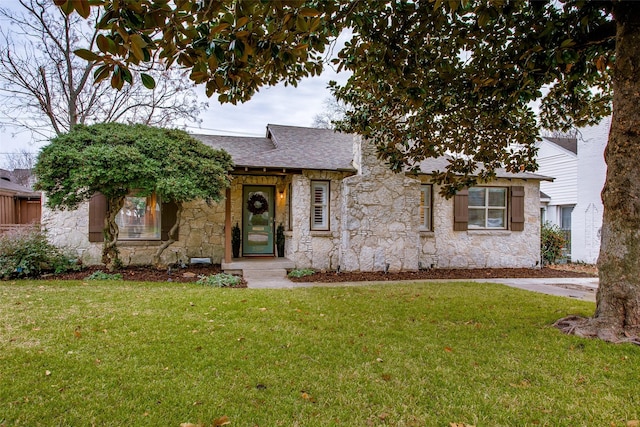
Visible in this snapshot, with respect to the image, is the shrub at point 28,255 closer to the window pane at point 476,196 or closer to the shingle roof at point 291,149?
the shingle roof at point 291,149

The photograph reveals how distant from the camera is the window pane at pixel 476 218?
1065 cm

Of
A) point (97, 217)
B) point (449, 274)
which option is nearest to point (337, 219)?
point (449, 274)

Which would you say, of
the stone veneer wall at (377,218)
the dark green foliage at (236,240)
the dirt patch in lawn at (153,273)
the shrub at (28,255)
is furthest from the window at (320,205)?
the shrub at (28,255)

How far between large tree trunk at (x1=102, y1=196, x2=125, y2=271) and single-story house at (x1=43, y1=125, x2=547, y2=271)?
59cm

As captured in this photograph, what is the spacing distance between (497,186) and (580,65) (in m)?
6.74

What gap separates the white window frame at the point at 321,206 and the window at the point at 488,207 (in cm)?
442

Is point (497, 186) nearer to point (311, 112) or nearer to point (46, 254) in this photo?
point (46, 254)

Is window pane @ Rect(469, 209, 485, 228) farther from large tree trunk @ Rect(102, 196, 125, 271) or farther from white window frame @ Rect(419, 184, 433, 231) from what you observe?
large tree trunk @ Rect(102, 196, 125, 271)

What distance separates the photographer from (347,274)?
29.0ft

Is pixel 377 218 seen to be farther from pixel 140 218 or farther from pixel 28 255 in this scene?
pixel 28 255

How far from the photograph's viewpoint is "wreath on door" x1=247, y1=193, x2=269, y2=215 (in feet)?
34.9

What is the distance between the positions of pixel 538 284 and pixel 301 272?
5428 mm

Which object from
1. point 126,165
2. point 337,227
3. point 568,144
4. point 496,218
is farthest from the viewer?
point 568,144

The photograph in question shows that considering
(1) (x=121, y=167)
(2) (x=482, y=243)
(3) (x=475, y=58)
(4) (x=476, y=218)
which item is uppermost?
(3) (x=475, y=58)
